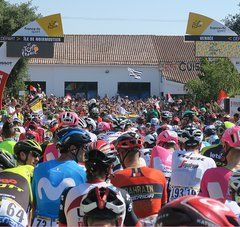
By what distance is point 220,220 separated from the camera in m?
2.88

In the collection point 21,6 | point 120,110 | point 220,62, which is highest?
point 21,6

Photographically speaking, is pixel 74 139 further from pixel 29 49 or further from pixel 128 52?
pixel 128 52

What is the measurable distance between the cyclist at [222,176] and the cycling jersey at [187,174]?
0.81 metres

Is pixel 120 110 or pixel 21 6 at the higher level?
pixel 21 6

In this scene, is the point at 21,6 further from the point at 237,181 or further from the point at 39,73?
the point at 237,181

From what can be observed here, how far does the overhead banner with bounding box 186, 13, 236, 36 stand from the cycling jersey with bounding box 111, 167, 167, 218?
2329cm

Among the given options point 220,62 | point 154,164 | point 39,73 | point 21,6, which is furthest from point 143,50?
point 154,164

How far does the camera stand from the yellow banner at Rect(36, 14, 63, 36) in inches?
1099

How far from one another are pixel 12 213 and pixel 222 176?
2.26 metres

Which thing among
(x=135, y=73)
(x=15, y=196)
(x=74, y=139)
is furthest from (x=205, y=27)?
(x=135, y=73)

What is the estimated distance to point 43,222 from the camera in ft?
20.5

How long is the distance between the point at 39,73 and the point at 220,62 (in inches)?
1220

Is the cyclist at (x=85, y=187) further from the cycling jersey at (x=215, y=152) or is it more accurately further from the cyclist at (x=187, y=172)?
Answer: the cycling jersey at (x=215, y=152)

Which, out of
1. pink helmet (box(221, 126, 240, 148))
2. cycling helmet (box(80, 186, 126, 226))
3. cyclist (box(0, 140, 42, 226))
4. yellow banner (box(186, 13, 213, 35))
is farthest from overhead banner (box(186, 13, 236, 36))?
cycling helmet (box(80, 186, 126, 226))
